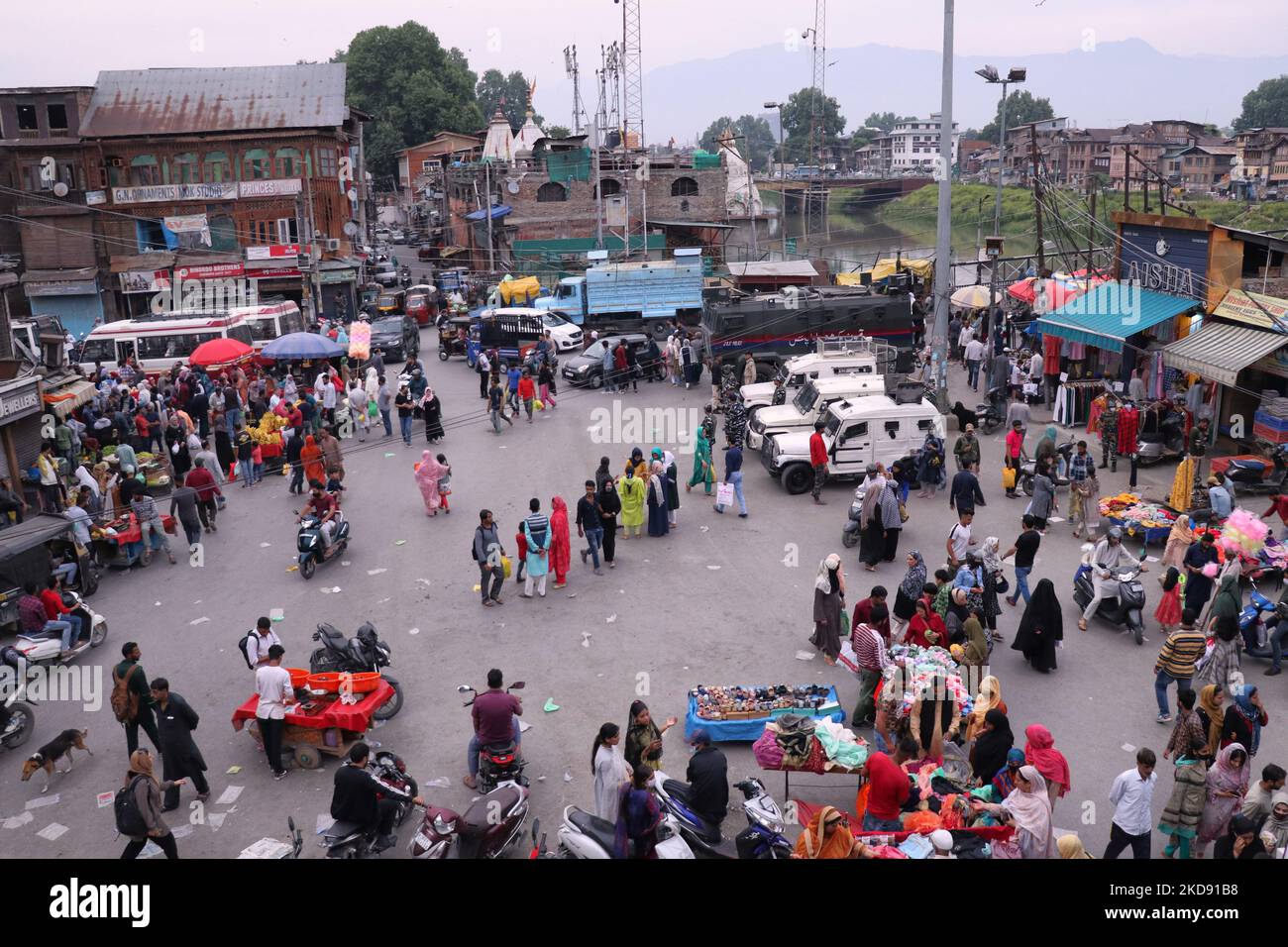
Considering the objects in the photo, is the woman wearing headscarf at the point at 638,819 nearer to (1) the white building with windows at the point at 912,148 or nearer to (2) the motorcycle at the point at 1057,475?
(2) the motorcycle at the point at 1057,475

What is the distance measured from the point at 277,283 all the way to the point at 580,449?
26375mm

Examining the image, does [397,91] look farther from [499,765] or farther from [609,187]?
[499,765]

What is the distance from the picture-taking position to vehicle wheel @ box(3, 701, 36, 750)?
438 inches

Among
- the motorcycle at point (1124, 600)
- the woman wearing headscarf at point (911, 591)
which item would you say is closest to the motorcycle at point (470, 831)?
the woman wearing headscarf at point (911, 591)

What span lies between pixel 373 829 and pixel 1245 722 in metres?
7.54

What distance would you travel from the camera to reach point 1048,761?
8.71m

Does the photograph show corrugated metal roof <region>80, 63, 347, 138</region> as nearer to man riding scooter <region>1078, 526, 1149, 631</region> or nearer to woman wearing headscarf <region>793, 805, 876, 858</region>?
man riding scooter <region>1078, 526, 1149, 631</region>

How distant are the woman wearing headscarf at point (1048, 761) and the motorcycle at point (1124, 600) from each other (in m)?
4.78

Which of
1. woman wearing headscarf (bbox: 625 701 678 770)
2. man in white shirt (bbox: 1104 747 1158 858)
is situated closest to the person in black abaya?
man in white shirt (bbox: 1104 747 1158 858)

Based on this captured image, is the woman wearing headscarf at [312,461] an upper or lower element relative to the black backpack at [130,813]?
upper

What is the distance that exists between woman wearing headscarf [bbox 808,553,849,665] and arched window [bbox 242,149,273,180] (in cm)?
4011

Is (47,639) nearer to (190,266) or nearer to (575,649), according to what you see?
(575,649)

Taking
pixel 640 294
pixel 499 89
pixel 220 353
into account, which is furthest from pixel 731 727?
pixel 499 89

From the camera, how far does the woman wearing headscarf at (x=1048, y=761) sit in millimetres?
8664
